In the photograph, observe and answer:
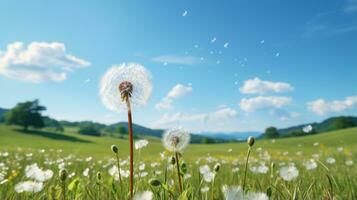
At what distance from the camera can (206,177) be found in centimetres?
327

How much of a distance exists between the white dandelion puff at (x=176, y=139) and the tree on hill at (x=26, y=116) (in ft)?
343

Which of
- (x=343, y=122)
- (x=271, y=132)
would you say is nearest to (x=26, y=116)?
(x=271, y=132)

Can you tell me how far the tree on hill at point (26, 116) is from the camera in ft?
336

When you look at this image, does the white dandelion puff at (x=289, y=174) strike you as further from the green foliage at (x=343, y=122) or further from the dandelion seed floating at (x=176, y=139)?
the green foliage at (x=343, y=122)

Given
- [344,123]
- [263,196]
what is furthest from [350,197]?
[344,123]

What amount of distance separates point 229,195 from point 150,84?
122 cm

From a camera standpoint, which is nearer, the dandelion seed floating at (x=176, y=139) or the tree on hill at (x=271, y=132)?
the dandelion seed floating at (x=176, y=139)

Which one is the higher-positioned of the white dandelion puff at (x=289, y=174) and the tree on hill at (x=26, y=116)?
the tree on hill at (x=26, y=116)

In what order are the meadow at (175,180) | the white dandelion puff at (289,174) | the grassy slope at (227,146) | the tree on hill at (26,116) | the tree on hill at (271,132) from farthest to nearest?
the tree on hill at (26,116) → the tree on hill at (271,132) → the grassy slope at (227,146) → the white dandelion puff at (289,174) → the meadow at (175,180)

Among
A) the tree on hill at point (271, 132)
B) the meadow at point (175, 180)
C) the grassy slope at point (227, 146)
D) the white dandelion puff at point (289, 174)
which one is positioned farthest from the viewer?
the tree on hill at point (271, 132)

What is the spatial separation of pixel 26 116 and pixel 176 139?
106031 millimetres

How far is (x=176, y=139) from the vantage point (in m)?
2.55

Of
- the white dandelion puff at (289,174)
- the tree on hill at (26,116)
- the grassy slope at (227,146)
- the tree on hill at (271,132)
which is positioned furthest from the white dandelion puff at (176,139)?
the tree on hill at (26,116)

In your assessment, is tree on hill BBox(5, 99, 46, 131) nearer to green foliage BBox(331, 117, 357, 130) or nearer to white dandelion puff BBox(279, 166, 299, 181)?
green foliage BBox(331, 117, 357, 130)
